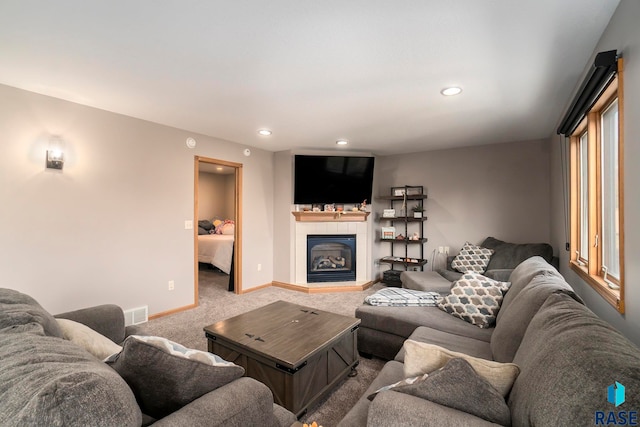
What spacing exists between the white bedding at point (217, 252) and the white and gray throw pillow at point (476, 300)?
155 inches

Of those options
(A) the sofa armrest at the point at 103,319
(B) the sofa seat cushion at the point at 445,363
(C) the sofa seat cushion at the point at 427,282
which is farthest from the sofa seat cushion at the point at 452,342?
(A) the sofa armrest at the point at 103,319

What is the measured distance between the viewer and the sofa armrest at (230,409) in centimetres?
88

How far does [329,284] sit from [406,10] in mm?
4128

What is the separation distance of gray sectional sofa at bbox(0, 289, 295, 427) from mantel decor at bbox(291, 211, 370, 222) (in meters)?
3.81

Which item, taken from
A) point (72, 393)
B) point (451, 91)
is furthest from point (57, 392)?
point (451, 91)

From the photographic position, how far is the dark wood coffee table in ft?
5.79

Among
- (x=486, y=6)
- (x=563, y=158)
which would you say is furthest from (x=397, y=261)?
(x=486, y=6)

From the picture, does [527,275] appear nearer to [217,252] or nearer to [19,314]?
[19,314]

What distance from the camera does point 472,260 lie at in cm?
407

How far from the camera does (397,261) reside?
16.7ft

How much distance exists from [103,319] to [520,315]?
2.63 meters

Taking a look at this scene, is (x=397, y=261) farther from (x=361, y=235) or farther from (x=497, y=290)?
(x=497, y=290)

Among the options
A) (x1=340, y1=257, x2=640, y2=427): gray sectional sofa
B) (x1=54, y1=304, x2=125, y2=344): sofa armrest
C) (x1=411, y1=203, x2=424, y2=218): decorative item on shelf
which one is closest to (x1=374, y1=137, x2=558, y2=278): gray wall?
(x1=411, y1=203, x2=424, y2=218): decorative item on shelf

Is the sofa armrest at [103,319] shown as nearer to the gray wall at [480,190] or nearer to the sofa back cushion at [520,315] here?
the sofa back cushion at [520,315]
